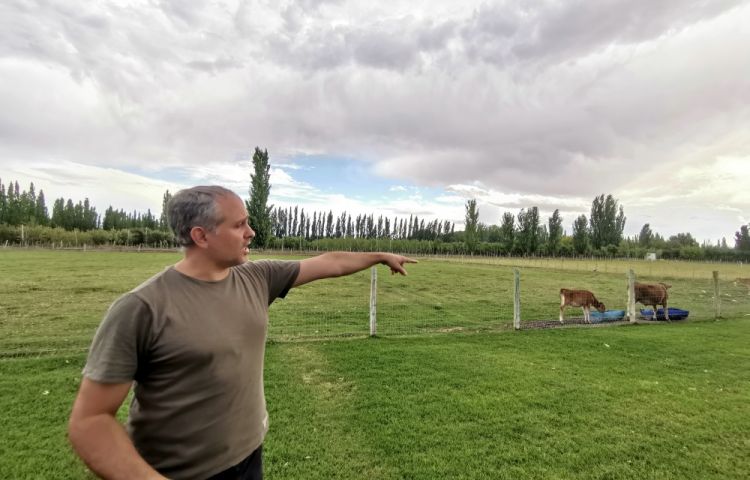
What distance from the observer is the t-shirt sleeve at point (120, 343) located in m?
1.34

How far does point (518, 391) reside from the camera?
5582mm

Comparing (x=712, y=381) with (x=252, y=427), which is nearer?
(x=252, y=427)

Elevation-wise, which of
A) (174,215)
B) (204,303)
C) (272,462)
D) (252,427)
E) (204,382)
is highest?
(174,215)

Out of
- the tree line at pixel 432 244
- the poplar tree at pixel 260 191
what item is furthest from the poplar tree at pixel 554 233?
the poplar tree at pixel 260 191

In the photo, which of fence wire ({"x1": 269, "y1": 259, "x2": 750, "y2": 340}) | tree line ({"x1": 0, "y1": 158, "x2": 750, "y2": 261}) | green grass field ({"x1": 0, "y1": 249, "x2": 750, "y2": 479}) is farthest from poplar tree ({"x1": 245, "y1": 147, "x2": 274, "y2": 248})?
green grass field ({"x1": 0, "y1": 249, "x2": 750, "y2": 479})

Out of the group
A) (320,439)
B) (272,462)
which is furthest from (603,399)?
(272,462)

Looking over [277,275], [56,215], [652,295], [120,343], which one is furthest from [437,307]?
[56,215]

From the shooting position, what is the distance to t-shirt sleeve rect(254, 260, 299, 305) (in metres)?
2.21

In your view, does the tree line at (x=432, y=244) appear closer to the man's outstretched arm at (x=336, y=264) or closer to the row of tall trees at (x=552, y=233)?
the row of tall trees at (x=552, y=233)

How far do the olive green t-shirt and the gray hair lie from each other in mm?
168

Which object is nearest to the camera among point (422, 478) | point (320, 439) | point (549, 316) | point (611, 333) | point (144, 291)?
point (144, 291)

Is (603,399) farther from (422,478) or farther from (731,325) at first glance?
(731,325)

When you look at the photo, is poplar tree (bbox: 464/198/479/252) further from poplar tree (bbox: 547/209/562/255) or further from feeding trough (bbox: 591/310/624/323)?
feeding trough (bbox: 591/310/624/323)

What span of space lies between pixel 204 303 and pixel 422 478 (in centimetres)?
294
